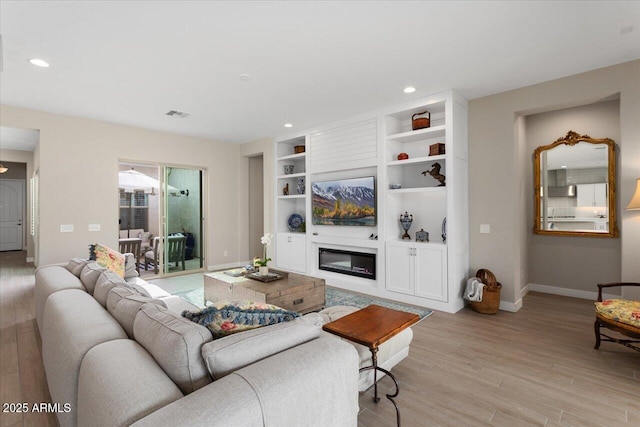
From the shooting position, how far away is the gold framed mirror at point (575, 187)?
13.5ft

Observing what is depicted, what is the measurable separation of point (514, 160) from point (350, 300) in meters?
2.82

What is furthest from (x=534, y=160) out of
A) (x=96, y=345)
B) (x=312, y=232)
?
(x=96, y=345)

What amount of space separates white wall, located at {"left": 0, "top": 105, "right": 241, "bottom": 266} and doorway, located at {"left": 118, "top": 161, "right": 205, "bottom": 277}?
32 cm

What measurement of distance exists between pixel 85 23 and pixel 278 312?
2784 mm

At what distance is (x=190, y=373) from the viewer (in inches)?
46.9

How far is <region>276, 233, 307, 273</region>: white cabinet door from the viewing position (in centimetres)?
571

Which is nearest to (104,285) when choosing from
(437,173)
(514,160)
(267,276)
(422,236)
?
(267,276)

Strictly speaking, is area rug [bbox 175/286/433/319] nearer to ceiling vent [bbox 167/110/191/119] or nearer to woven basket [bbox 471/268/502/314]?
woven basket [bbox 471/268/502/314]

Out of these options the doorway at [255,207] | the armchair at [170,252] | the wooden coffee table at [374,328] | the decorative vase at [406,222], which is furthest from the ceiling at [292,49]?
the doorway at [255,207]

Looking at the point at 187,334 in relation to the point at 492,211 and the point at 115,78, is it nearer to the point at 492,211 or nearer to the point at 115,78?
the point at 115,78

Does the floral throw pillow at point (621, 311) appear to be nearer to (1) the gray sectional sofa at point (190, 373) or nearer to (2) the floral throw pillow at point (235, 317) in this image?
(1) the gray sectional sofa at point (190, 373)

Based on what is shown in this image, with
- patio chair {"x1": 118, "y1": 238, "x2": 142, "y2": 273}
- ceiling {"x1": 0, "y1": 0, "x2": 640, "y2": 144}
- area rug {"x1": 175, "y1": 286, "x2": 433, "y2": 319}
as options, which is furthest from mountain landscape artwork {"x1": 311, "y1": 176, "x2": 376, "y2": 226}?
patio chair {"x1": 118, "y1": 238, "x2": 142, "y2": 273}

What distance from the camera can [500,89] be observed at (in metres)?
3.89

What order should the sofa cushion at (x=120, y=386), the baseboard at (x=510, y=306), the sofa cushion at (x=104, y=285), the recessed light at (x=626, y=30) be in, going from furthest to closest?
the baseboard at (x=510, y=306), the recessed light at (x=626, y=30), the sofa cushion at (x=104, y=285), the sofa cushion at (x=120, y=386)
